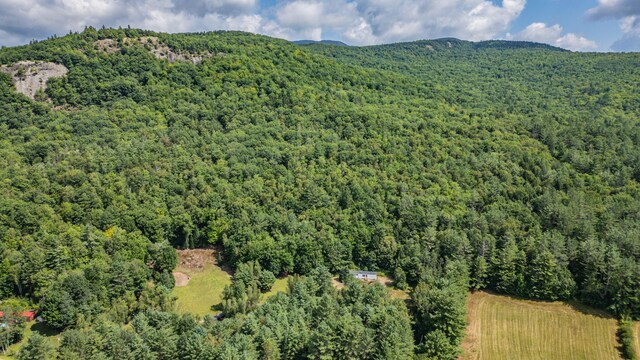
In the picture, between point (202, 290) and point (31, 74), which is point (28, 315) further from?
point (31, 74)

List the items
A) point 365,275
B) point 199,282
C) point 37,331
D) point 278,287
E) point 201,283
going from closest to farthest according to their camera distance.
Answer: point 37,331
point 278,287
point 201,283
point 199,282
point 365,275

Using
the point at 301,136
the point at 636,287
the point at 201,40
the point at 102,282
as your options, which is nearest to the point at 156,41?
the point at 201,40

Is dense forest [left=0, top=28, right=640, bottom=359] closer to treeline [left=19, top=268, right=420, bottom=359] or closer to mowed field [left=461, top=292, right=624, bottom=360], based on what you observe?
treeline [left=19, top=268, right=420, bottom=359]

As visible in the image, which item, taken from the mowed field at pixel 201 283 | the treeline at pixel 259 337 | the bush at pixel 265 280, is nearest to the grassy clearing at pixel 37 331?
the treeline at pixel 259 337

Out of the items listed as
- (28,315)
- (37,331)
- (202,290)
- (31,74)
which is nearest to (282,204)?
(202,290)

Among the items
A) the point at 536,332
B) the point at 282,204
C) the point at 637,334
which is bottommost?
the point at 536,332

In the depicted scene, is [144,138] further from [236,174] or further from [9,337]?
[9,337]
